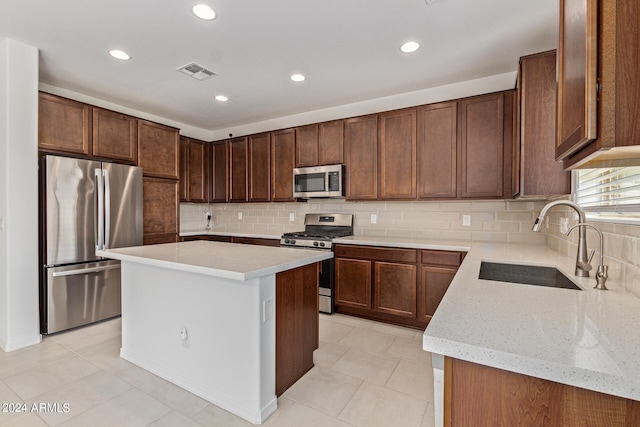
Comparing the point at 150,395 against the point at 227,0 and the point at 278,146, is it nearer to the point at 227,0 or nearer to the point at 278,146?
the point at 227,0

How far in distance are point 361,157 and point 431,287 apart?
164 cm

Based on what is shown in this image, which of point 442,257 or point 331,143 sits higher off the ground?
point 331,143

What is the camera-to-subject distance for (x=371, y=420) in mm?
1754

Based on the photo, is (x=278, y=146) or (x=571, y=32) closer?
(x=571, y=32)

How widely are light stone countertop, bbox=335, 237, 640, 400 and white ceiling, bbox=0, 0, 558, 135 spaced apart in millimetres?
1882

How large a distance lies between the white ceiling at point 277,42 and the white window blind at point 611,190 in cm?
122

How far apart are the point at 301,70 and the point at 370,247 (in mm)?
1926

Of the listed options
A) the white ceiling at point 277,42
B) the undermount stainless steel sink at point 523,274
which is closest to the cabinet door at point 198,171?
the white ceiling at point 277,42

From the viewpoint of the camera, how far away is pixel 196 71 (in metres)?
2.95

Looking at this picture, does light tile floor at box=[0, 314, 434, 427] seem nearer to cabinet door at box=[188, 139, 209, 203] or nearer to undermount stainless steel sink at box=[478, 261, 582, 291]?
undermount stainless steel sink at box=[478, 261, 582, 291]

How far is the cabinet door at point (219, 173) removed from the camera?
475cm

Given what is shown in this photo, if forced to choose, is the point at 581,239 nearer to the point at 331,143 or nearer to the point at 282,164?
the point at 331,143

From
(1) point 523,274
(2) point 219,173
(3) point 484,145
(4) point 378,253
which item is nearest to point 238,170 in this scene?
(2) point 219,173

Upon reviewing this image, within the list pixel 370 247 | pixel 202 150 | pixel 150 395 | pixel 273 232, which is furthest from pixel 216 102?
pixel 150 395
